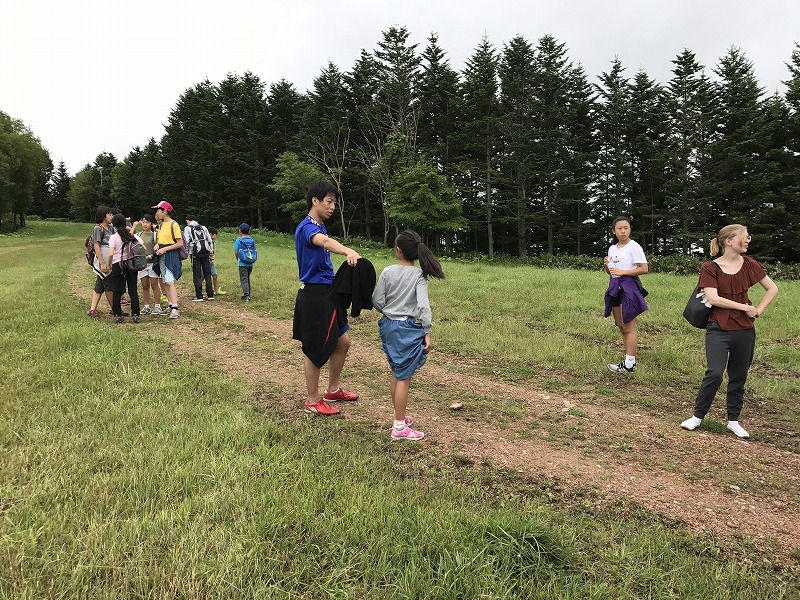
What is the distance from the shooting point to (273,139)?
144ft

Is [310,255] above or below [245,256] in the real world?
above

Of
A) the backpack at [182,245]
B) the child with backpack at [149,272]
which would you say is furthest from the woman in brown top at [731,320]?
the child with backpack at [149,272]

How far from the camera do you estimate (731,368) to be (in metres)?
4.17

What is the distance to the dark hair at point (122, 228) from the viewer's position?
24.1 ft

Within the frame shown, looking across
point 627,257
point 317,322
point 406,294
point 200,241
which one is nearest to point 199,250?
point 200,241

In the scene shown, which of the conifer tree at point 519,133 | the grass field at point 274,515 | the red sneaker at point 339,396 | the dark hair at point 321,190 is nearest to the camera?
the grass field at point 274,515

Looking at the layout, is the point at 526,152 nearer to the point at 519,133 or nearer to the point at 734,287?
the point at 519,133

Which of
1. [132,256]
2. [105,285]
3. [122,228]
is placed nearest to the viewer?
[122,228]

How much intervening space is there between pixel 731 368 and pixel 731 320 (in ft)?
1.47

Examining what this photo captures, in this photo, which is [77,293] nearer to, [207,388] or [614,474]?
[207,388]

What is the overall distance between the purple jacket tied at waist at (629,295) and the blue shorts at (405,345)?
3.59 meters

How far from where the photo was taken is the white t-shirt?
600 cm

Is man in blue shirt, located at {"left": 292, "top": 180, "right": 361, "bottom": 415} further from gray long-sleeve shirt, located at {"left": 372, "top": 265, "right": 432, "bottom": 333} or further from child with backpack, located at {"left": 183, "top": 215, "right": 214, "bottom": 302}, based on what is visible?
child with backpack, located at {"left": 183, "top": 215, "right": 214, "bottom": 302}

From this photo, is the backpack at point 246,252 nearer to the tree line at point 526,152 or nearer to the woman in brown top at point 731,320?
the woman in brown top at point 731,320
